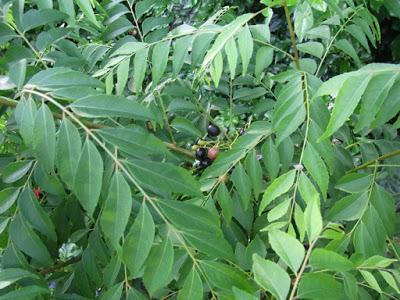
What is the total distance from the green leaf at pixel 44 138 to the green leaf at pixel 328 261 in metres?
0.41

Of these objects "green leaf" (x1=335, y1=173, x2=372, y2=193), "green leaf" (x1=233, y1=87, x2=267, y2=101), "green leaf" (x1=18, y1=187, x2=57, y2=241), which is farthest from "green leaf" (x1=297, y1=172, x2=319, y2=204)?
"green leaf" (x1=233, y1=87, x2=267, y2=101)

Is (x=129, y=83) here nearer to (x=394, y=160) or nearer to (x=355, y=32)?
(x=355, y=32)

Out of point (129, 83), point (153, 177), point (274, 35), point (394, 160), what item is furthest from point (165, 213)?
point (274, 35)

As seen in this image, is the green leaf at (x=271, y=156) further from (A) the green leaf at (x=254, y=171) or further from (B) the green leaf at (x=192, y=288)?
(B) the green leaf at (x=192, y=288)

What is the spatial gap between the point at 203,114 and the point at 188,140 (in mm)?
89

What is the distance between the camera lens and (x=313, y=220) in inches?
30.6

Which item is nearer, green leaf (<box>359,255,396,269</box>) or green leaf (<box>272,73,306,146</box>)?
green leaf (<box>359,255,396,269</box>)

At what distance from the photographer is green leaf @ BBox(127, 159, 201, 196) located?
86 centimetres

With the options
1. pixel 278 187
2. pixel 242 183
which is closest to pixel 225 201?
pixel 242 183

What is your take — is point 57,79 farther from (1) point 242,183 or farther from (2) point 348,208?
(2) point 348,208

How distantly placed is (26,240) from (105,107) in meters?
0.32

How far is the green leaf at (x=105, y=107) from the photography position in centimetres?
88

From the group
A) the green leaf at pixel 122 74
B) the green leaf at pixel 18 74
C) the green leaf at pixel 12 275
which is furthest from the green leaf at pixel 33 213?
the green leaf at pixel 122 74

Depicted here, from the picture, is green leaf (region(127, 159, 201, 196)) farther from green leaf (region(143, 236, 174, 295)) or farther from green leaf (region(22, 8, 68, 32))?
green leaf (region(22, 8, 68, 32))
